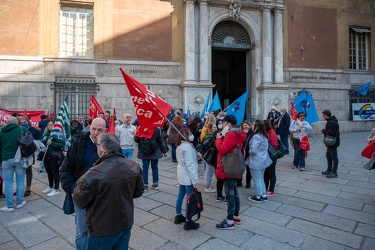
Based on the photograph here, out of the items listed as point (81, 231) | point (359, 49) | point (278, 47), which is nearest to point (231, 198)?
point (81, 231)

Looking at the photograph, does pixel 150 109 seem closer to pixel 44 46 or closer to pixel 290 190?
pixel 290 190

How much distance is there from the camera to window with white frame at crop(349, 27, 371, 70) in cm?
1889

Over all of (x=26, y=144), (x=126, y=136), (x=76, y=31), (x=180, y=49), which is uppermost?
(x=76, y=31)

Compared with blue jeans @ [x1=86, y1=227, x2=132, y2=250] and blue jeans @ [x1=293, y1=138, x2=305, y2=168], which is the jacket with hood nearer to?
blue jeans @ [x1=293, y1=138, x2=305, y2=168]

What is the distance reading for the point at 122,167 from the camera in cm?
238

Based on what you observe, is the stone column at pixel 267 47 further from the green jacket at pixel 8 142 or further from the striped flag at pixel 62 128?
the green jacket at pixel 8 142

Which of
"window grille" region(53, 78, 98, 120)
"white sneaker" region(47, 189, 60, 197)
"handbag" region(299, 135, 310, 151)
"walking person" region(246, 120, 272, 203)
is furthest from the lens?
"window grille" region(53, 78, 98, 120)

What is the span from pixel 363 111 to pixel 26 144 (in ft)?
65.1

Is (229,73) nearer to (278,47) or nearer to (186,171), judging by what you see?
(278,47)

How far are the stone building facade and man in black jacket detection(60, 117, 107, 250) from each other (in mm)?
11564

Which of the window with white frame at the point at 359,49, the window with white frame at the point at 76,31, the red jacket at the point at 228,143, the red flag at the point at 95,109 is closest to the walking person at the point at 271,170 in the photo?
the red jacket at the point at 228,143

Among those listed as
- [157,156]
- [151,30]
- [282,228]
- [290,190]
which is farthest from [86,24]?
[282,228]

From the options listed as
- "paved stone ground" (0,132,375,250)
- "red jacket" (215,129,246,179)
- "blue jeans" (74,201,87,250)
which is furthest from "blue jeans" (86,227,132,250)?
"red jacket" (215,129,246,179)

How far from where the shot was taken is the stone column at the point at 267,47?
1620 cm
